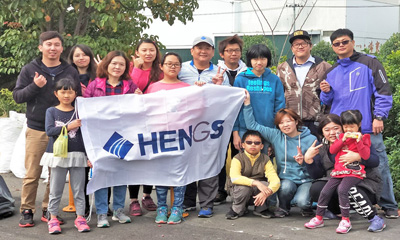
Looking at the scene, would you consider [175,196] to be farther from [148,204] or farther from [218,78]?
[218,78]

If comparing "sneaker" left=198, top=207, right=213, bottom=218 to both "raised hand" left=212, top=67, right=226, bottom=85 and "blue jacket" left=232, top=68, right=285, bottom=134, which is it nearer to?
"blue jacket" left=232, top=68, right=285, bottom=134

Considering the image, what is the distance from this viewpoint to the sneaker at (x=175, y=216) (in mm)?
5969

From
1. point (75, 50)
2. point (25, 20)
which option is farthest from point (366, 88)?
point (25, 20)

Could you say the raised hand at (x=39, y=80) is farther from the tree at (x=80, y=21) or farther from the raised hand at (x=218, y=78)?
the tree at (x=80, y=21)

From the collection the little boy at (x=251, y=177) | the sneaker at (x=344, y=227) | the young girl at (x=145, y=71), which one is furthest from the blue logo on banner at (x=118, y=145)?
the sneaker at (x=344, y=227)

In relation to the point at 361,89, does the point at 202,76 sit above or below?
above

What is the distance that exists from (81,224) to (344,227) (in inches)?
103

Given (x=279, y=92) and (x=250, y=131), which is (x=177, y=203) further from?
(x=279, y=92)

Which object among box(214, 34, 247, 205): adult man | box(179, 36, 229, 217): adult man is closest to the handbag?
box(179, 36, 229, 217): adult man

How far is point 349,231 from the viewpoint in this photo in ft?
18.4

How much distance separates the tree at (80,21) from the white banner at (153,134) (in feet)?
10.5

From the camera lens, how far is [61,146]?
556 cm

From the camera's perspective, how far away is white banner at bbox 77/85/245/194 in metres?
5.89

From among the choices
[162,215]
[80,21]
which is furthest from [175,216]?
[80,21]
